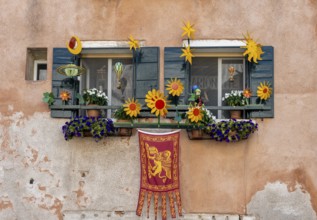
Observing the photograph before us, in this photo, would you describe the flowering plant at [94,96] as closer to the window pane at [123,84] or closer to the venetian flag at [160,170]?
the window pane at [123,84]

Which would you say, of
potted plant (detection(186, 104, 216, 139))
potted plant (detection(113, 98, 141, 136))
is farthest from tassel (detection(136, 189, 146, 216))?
potted plant (detection(186, 104, 216, 139))

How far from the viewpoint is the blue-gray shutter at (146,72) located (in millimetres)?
7078

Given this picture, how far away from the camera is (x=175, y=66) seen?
7094 mm

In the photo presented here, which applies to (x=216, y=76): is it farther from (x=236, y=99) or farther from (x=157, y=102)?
(x=157, y=102)

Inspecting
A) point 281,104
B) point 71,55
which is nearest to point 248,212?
point 281,104

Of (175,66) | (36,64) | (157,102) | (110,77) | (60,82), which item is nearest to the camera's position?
(157,102)

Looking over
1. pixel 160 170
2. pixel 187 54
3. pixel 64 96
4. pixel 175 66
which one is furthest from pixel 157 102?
pixel 64 96

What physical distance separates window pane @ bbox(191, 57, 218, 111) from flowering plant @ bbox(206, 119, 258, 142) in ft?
2.04

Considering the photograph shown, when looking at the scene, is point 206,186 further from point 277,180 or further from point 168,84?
point 168,84

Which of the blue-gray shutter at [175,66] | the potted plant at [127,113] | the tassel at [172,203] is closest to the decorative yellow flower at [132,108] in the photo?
the potted plant at [127,113]

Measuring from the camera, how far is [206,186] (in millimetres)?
6855

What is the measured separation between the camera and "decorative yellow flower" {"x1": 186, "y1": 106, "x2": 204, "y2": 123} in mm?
6652

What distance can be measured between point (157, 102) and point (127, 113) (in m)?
0.46

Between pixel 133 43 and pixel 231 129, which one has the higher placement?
pixel 133 43
